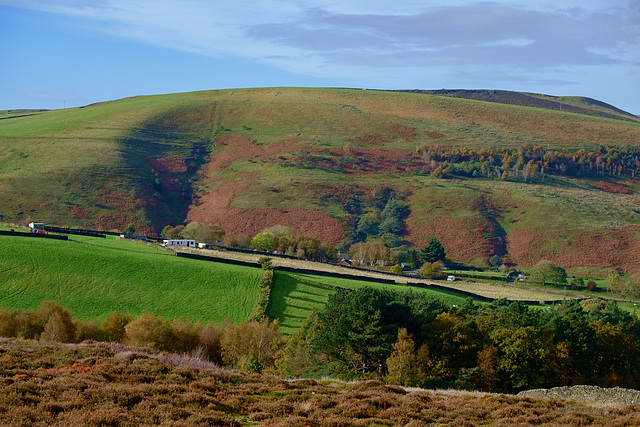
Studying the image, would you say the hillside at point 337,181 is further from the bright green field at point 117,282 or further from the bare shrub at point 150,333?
the bare shrub at point 150,333

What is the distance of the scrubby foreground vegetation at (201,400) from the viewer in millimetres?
15812

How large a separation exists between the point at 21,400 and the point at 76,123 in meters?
185

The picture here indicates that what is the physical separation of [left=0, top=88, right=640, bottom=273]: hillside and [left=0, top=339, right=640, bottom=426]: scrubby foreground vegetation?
10798cm

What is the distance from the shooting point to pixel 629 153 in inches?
7431

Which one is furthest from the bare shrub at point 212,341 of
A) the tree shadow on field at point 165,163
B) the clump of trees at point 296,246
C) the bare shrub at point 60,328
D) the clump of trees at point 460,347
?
the tree shadow on field at point 165,163

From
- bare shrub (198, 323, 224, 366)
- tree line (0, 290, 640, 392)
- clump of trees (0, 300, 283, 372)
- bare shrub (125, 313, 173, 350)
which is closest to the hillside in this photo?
tree line (0, 290, 640, 392)

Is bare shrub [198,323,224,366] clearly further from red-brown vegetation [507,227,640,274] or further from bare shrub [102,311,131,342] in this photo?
red-brown vegetation [507,227,640,274]

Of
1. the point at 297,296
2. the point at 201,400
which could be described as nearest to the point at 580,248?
the point at 297,296

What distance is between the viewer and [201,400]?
1833 cm

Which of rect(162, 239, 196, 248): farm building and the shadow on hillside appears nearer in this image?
rect(162, 239, 196, 248): farm building

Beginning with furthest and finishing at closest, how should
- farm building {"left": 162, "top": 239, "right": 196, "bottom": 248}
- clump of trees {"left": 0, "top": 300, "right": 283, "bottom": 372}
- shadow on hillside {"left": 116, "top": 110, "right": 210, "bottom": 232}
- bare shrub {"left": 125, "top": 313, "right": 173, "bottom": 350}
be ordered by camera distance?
shadow on hillside {"left": 116, "top": 110, "right": 210, "bottom": 232} < farm building {"left": 162, "top": 239, "right": 196, "bottom": 248} < bare shrub {"left": 125, "top": 313, "right": 173, "bottom": 350} < clump of trees {"left": 0, "top": 300, "right": 283, "bottom": 372}

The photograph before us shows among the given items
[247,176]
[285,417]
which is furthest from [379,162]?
[285,417]

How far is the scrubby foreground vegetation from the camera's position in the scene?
15.8m

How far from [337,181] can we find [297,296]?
9310 cm
